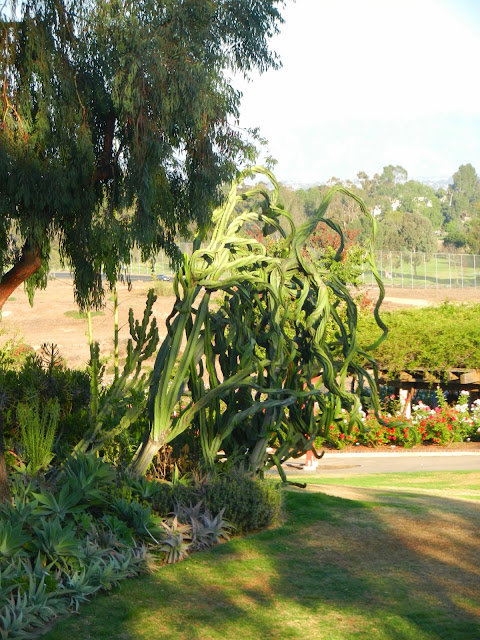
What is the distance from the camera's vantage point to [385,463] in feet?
58.5

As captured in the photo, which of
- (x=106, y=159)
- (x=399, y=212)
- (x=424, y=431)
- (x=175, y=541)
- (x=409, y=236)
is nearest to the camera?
(x=175, y=541)

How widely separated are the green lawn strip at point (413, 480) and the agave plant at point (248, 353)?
4362mm

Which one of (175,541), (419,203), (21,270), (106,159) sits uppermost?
(419,203)

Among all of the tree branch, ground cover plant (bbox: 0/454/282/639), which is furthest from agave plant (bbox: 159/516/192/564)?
the tree branch

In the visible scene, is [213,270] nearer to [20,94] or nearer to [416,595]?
[20,94]

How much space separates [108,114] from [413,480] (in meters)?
9.07

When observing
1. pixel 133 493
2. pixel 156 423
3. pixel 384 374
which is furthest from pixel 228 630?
pixel 384 374

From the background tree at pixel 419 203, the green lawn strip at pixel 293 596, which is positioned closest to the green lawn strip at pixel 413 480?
the green lawn strip at pixel 293 596

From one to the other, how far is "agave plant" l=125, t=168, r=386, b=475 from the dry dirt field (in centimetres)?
2530

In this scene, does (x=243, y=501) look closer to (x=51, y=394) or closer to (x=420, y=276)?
(x=51, y=394)

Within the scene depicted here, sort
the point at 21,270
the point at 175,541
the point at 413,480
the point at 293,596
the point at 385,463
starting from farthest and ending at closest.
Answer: the point at 385,463
the point at 413,480
the point at 21,270
the point at 175,541
the point at 293,596

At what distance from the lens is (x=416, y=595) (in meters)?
6.27

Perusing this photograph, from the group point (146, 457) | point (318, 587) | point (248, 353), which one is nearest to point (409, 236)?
point (248, 353)

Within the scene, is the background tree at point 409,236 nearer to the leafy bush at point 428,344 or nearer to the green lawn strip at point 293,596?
the leafy bush at point 428,344
